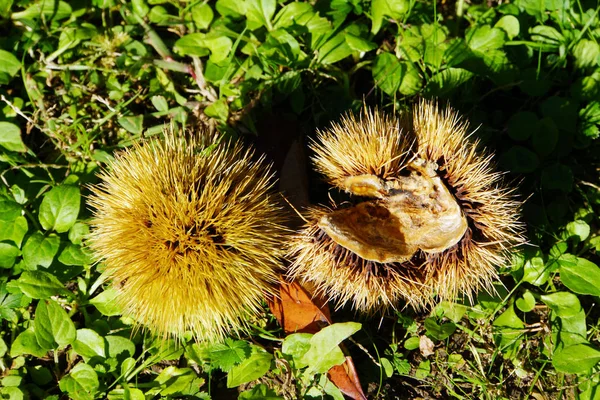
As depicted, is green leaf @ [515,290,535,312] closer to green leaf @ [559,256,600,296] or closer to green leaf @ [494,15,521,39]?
green leaf @ [559,256,600,296]

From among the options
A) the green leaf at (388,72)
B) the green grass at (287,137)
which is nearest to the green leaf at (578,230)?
the green grass at (287,137)

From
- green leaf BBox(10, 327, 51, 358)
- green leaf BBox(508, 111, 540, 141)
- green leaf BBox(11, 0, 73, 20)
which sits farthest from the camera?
green leaf BBox(11, 0, 73, 20)

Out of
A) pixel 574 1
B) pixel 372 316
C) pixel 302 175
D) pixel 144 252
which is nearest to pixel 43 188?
pixel 144 252

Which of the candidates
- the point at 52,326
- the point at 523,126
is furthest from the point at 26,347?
the point at 523,126

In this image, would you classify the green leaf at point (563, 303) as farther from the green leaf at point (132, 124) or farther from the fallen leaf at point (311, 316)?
the green leaf at point (132, 124)

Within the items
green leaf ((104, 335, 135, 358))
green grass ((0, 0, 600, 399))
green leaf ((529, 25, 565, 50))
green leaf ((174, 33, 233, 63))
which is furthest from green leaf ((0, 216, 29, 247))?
green leaf ((529, 25, 565, 50))

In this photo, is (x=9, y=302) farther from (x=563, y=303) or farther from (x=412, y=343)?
(x=563, y=303)
